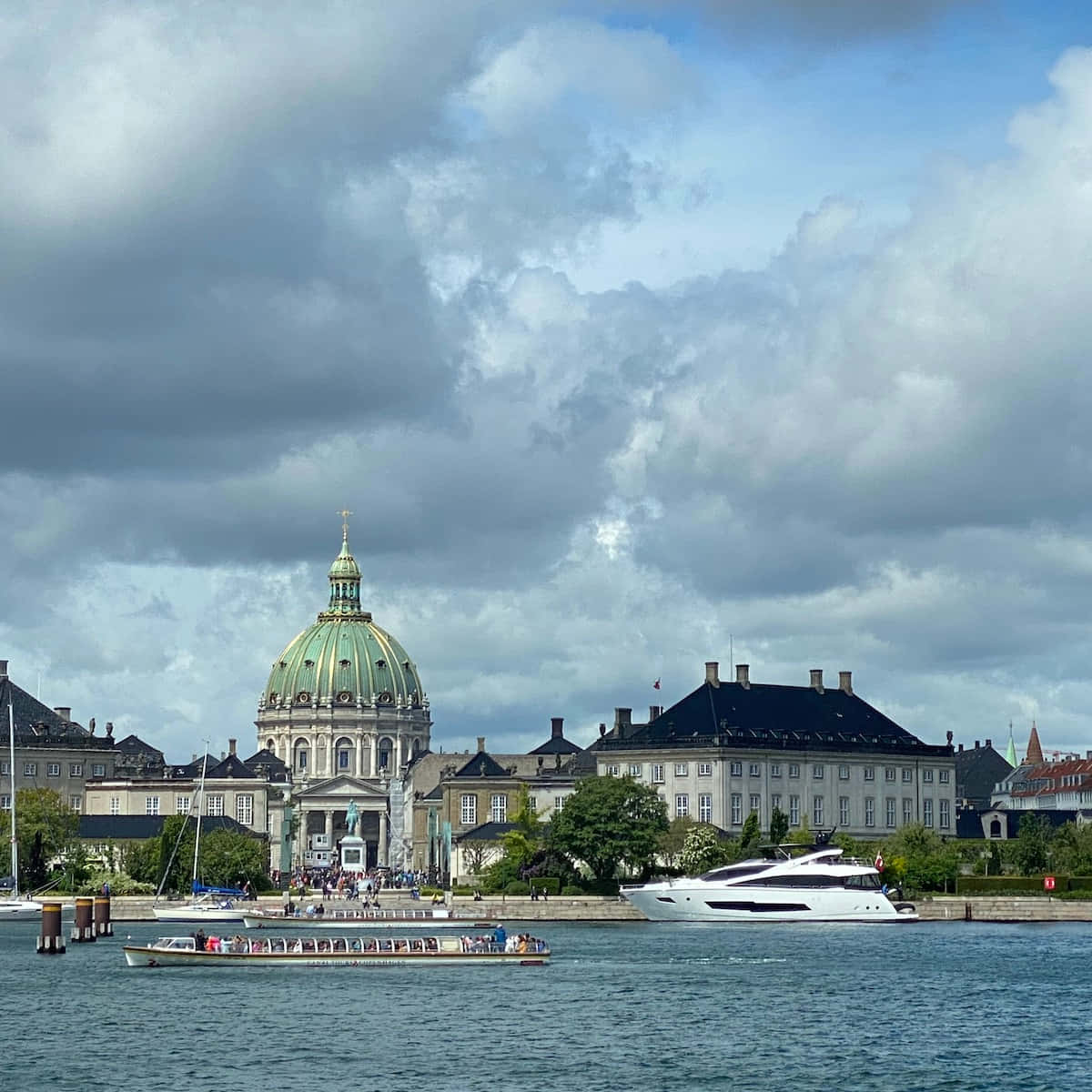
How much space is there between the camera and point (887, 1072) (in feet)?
214

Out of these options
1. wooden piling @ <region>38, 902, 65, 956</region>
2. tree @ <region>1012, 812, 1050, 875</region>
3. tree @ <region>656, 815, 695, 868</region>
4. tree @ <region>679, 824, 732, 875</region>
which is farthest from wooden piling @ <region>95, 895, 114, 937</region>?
tree @ <region>1012, 812, 1050, 875</region>

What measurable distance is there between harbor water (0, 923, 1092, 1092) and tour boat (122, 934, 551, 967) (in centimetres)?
57

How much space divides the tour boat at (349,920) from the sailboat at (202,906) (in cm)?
152

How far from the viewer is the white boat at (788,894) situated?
5320 inches

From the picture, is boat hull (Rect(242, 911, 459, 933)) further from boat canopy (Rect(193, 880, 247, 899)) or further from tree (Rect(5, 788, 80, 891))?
tree (Rect(5, 788, 80, 891))

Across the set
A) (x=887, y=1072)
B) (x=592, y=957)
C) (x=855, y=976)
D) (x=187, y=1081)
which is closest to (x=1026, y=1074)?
(x=887, y=1072)

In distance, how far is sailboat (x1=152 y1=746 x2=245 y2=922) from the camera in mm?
133125

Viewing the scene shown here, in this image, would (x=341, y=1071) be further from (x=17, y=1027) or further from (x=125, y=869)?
(x=125, y=869)

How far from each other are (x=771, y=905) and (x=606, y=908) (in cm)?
1134

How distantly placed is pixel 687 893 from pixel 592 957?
3243 centimetres

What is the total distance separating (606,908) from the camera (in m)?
144

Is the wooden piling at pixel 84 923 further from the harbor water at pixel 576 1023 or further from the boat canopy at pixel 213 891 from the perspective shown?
the boat canopy at pixel 213 891

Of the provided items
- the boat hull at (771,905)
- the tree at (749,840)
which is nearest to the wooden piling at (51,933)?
the boat hull at (771,905)

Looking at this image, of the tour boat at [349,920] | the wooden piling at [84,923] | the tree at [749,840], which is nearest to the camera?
the wooden piling at [84,923]
